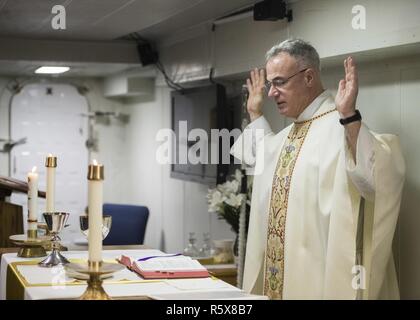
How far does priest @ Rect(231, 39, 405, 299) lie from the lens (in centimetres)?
205

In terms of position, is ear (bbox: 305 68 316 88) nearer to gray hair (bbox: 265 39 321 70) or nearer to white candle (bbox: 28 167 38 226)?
gray hair (bbox: 265 39 321 70)

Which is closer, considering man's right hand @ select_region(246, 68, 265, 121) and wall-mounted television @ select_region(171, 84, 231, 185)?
man's right hand @ select_region(246, 68, 265, 121)

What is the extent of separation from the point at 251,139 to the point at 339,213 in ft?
2.07

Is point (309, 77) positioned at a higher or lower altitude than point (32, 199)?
higher

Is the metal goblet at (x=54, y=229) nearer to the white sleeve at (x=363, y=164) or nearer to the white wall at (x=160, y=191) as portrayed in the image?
the white sleeve at (x=363, y=164)

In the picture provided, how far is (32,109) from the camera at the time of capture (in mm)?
4695

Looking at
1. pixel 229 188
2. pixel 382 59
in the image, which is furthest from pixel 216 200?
pixel 382 59

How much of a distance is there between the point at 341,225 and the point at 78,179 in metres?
A: 2.98

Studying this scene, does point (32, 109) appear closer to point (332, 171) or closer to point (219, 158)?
point (219, 158)

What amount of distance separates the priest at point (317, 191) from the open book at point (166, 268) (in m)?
0.52

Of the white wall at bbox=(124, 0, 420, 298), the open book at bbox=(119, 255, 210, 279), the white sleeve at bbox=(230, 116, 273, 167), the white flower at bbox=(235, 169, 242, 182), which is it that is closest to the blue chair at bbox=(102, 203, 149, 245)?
the white flower at bbox=(235, 169, 242, 182)

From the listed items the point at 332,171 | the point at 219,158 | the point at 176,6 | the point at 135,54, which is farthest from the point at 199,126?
the point at 332,171

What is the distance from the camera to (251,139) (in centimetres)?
266

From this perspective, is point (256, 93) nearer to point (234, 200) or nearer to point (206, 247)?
point (234, 200)
